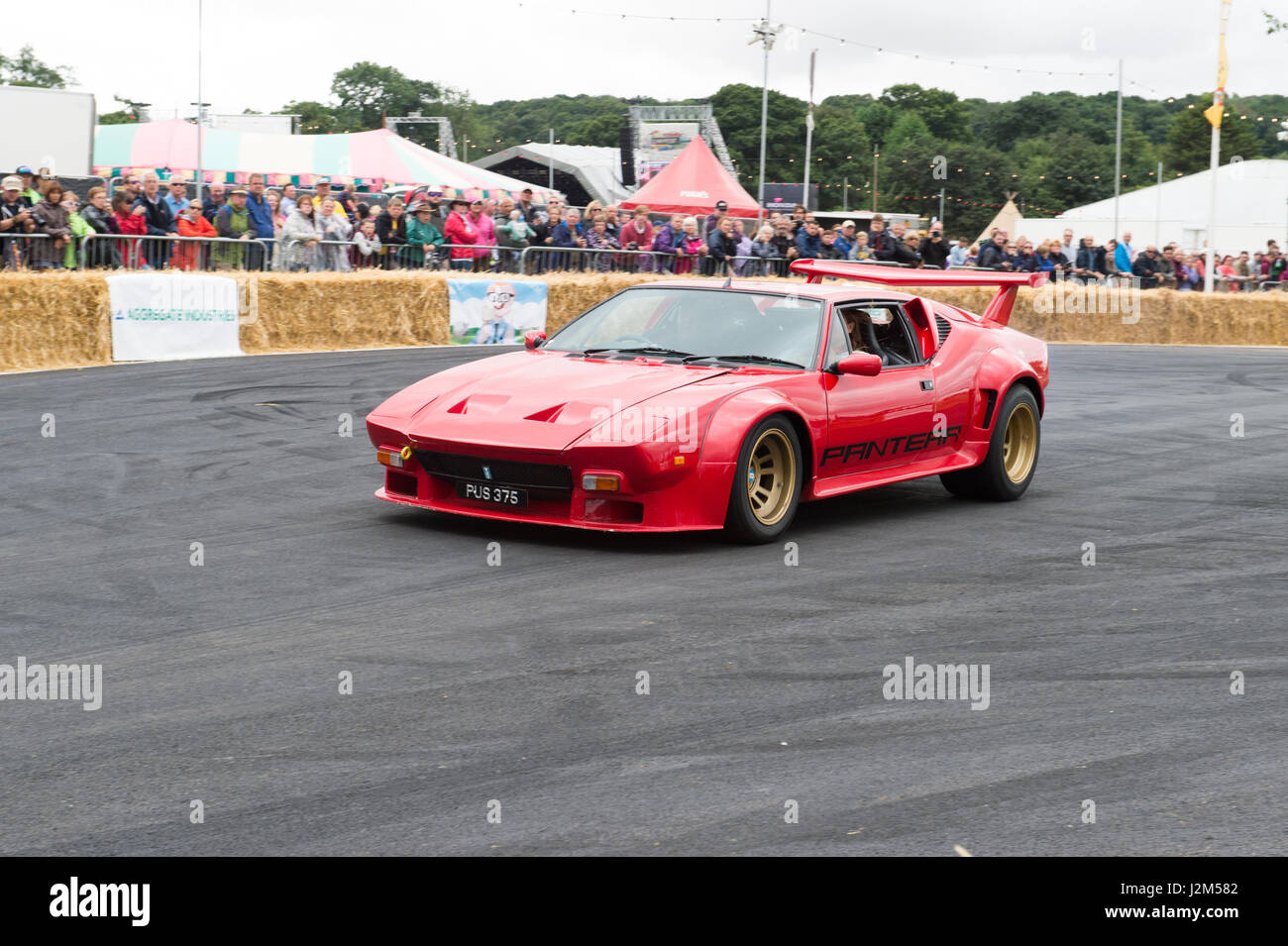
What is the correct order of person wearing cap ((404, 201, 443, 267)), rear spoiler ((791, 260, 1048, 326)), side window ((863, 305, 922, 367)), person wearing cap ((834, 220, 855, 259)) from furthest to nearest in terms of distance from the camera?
person wearing cap ((834, 220, 855, 259)) < person wearing cap ((404, 201, 443, 267)) < rear spoiler ((791, 260, 1048, 326)) < side window ((863, 305, 922, 367))

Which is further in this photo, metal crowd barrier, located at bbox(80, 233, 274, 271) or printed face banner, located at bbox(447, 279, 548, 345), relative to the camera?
printed face banner, located at bbox(447, 279, 548, 345)

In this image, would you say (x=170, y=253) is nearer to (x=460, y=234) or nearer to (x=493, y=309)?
(x=493, y=309)

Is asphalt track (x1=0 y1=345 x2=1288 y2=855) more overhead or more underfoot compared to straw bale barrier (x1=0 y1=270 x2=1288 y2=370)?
more underfoot

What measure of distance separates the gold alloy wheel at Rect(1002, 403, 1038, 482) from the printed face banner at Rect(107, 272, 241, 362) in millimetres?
9798

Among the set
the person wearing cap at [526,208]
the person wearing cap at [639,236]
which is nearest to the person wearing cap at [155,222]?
the person wearing cap at [526,208]

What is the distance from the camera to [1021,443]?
1005cm

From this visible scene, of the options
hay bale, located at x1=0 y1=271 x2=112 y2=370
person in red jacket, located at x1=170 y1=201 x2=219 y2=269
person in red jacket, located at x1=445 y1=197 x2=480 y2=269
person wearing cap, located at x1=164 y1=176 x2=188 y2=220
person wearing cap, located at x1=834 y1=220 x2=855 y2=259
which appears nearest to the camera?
hay bale, located at x1=0 y1=271 x2=112 y2=370

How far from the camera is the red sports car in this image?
297 inches

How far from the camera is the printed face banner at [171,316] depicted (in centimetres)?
1590

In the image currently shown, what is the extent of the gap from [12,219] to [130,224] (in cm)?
156

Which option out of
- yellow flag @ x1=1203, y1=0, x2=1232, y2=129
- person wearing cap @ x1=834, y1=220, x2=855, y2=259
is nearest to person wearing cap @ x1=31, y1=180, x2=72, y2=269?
person wearing cap @ x1=834, y1=220, x2=855, y2=259

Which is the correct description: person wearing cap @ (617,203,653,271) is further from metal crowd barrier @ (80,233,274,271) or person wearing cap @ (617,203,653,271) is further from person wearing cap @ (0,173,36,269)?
person wearing cap @ (0,173,36,269)

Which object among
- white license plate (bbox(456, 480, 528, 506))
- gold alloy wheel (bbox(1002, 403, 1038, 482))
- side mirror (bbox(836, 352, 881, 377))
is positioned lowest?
white license plate (bbox(456, 480, 528, 506))
